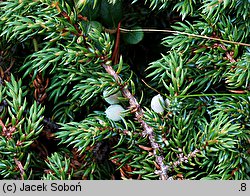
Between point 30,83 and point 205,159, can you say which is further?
point 30,83

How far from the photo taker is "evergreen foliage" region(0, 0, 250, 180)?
0.95m

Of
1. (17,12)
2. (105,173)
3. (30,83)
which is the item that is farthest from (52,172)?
(17,12)

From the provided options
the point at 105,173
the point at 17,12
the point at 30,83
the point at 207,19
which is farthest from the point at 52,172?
the point at 207,19

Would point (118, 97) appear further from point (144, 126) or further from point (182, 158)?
point (182, 158)

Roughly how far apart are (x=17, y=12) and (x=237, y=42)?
0.49 metres

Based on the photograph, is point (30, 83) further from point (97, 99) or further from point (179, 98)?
point (179, 98)

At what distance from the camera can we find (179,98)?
97cm

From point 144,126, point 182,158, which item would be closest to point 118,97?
point 144,126

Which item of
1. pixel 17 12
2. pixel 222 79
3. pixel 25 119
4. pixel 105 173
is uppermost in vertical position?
pixel 17 12

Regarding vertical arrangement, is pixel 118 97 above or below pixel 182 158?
above

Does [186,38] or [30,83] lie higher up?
[186,38]

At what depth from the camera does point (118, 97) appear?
0.96 metres

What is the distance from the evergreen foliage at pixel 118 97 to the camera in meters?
0.95

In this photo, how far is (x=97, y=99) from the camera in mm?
1051
